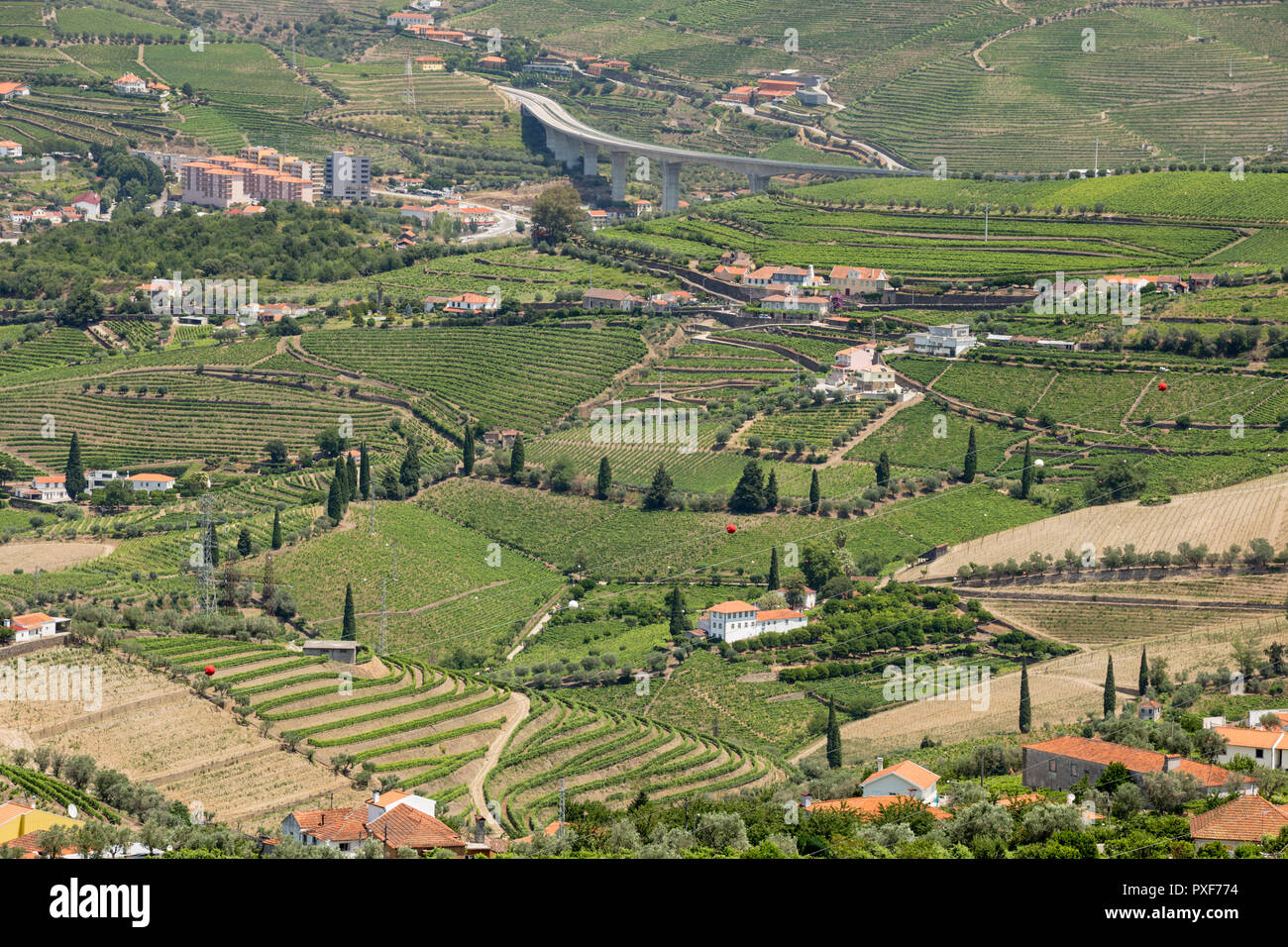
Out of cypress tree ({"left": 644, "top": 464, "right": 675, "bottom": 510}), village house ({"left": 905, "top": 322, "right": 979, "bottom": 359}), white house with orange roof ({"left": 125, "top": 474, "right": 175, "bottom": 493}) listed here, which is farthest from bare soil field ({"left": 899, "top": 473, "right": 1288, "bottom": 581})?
white house with orange roof ({"left": 125, "top": 474, "right": 175, "bottom": 493})

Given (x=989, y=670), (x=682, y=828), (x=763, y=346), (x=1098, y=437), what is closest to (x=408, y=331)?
(x=763, y=346)

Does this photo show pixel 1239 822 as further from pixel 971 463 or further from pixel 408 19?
pixel 408 19

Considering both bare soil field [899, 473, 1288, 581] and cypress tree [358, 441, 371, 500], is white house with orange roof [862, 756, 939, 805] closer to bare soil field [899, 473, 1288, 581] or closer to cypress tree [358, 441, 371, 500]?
bare soil field [899, 473, 1288, 581]

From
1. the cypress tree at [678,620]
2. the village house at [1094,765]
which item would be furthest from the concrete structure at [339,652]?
the village house at [1094,765]

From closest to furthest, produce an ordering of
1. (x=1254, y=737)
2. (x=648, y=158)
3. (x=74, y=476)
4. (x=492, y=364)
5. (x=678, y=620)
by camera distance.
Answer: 1. (x=1254, y=737)
2. (x=678, y=620)
3. (x=74, y=476)
4. (x=492, y=364)
5. (x=648, y=158)

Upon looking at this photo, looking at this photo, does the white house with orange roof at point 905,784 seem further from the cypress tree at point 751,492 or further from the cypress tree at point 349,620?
the cypress tree at point 751,492

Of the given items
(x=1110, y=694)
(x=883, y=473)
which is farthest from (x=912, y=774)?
(x=883, y=473)

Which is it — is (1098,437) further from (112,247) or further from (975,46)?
(975,46)
